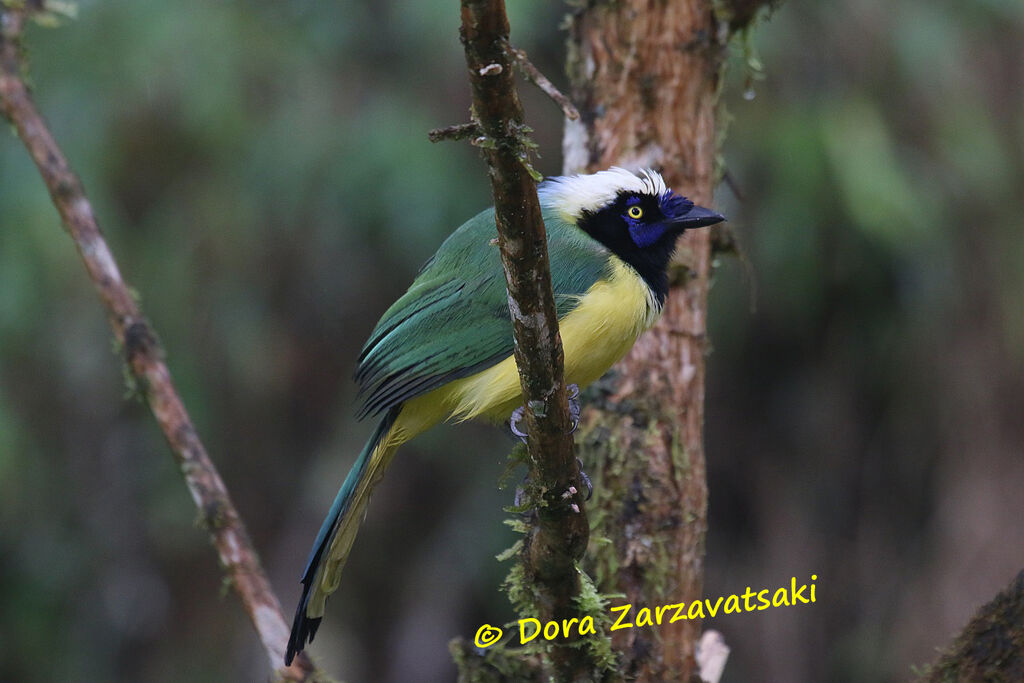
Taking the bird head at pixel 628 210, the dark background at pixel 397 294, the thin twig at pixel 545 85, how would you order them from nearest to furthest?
the thin twig at pixel 545 85 → the bird head at pixel 628 210 → the dark background at pixel 397 294

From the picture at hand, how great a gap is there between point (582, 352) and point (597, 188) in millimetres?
592

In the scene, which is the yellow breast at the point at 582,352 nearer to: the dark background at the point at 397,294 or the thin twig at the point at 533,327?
the thin twig at the point at 533,327

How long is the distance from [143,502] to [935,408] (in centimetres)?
405

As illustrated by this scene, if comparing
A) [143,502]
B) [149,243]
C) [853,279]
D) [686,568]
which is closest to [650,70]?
[686,568]

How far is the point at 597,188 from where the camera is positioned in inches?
134

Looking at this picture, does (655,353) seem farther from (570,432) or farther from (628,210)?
(570,432)

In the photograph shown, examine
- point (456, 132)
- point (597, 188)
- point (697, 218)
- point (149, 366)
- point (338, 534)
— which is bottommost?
point (338, 534)

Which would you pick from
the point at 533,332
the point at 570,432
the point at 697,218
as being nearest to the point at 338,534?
the point at 570,432

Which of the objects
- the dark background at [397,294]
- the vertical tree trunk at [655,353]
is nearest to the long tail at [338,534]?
the vertical tree trunk at [655,353]

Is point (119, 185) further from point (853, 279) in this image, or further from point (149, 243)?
point (853, 279)

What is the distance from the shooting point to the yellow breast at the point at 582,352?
3053 mm

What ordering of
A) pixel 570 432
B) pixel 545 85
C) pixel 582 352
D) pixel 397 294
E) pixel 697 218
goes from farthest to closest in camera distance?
1. pixel 397 294
2. pixel 697 218
3. pixel 582 352
4. pixel 570 432
5. pixel 545 85

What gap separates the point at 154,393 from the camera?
325 centimetres

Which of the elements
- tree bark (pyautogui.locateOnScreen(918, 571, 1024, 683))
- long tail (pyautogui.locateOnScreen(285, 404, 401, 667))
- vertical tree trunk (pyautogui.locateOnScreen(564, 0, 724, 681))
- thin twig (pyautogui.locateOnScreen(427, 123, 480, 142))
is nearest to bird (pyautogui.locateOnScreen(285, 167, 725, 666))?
long tail (pyautogui.locateOnScreen(285, 404, 401, 667))
